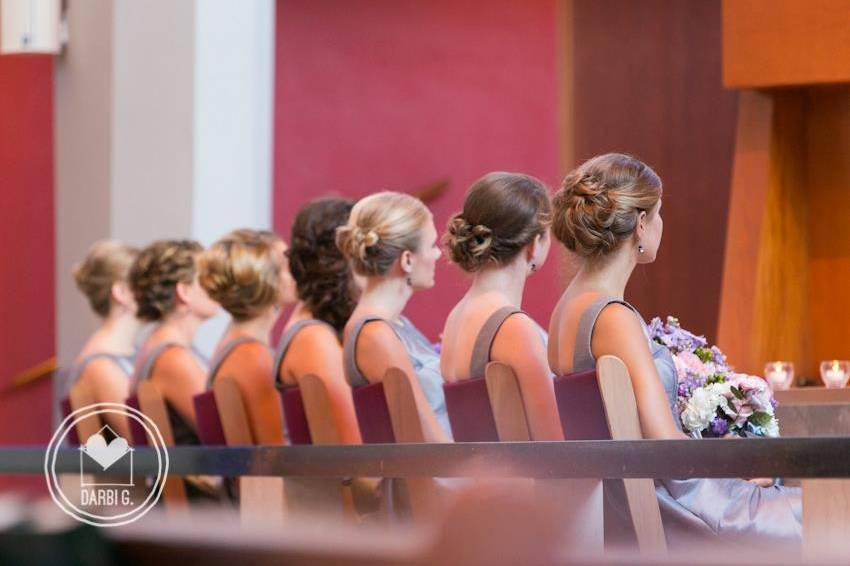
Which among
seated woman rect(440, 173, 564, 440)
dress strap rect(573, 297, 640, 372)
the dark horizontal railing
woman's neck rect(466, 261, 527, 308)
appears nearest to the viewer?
the dark horizontal railing

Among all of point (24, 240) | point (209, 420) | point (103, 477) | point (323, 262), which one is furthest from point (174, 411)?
point (24, 240)

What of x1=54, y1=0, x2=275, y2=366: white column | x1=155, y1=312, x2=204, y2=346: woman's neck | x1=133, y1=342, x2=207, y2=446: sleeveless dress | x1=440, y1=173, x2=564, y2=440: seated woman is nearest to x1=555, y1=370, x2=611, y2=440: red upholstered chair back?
x1=440, y1=173, x2=564, y2=440: seated woman

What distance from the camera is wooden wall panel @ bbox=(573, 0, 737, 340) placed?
15.3 feet

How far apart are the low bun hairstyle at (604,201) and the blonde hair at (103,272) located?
2.54m

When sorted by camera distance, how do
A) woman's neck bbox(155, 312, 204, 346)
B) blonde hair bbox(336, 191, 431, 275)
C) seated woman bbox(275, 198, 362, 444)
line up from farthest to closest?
woman's neck bbox(155, 312, 204, 346) < seated woman bbox(275, 198, 362, 444) < blonde hair bbox(336, 191, 431, 275)

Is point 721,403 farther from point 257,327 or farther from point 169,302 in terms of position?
point 169,302

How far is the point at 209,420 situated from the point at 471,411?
106 cm

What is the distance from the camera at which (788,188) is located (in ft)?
14.5

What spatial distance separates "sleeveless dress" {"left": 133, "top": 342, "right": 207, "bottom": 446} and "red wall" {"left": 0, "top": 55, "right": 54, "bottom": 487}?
9.28 ft

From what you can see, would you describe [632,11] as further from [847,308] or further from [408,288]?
[408,288]

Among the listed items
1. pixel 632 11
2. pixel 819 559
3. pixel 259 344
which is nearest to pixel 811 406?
pixel 259 344

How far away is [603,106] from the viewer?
4.89 meters

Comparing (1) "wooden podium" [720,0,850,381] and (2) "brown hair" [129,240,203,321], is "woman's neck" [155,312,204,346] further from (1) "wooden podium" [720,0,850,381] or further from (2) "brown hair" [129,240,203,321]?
(1) "wooden podium" [720,0,850,381]

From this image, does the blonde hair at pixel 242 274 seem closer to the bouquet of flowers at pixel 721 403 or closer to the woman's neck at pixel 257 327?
the woman's neck at pixel 257 327
